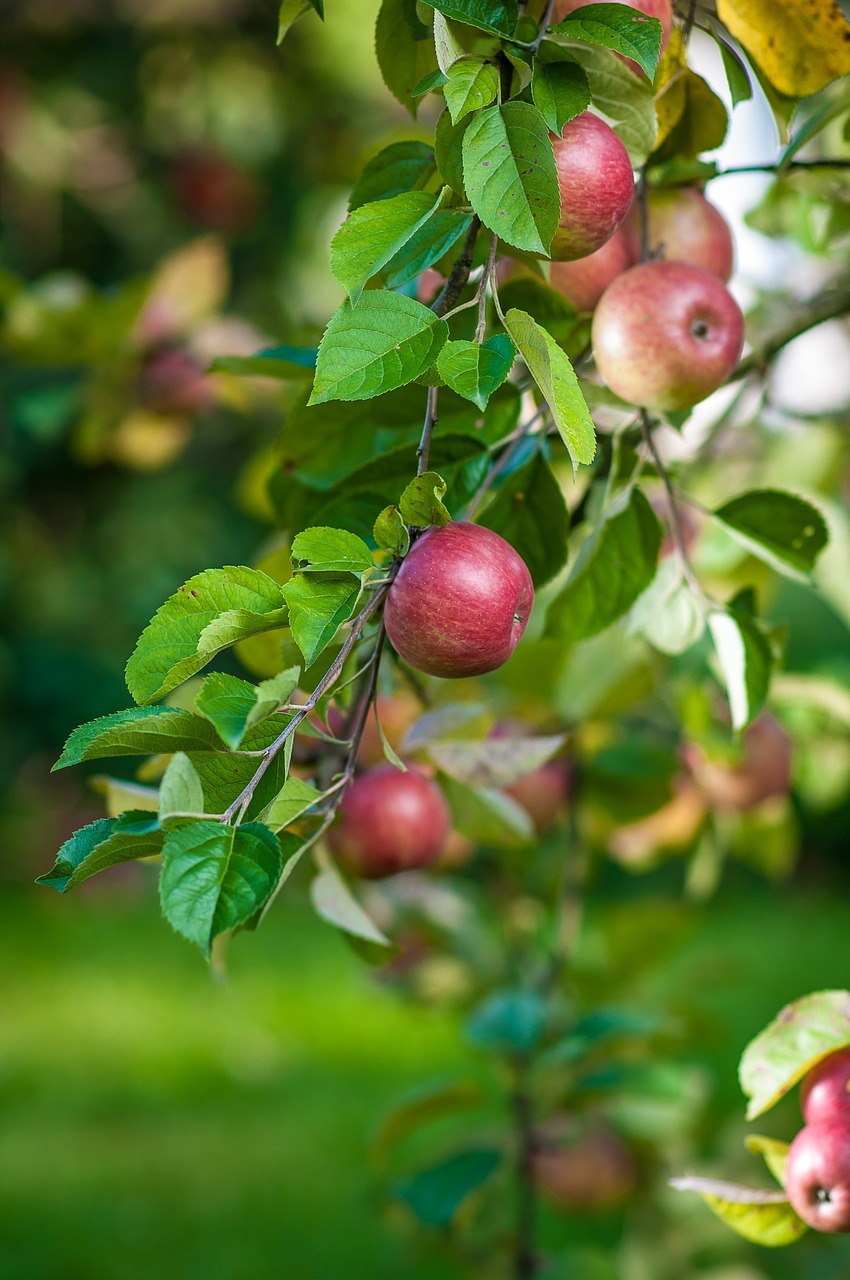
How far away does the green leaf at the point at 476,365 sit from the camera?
42 cm

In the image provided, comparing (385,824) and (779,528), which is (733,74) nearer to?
(779,528)

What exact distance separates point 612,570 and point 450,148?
23cm

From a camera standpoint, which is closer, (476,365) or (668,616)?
(476,365)

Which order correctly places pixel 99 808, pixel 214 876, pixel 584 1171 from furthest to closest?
pixel 99 808, pixel 584 1171, pixel 214 876

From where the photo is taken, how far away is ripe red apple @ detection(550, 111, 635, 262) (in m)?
0.46

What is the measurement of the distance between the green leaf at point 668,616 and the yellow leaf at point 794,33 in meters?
0.25

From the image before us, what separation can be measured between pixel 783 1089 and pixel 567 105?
1.33ft

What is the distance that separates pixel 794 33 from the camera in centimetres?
55

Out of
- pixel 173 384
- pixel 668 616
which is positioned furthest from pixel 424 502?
pixel 173 384

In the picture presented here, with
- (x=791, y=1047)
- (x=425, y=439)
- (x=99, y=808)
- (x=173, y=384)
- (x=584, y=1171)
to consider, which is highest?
(x=425, y=439)

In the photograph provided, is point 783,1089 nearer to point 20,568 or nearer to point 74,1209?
point 74,1209

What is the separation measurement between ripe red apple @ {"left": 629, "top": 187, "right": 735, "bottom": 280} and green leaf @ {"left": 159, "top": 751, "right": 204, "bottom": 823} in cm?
34

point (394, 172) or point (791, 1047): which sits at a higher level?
point (394, 172)

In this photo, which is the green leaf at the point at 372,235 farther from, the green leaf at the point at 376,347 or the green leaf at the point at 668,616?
the green leaf at the point at 668,616
